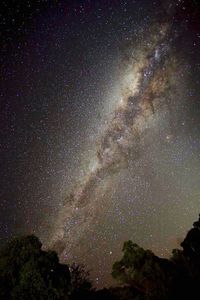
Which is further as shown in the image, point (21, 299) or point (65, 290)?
point (65, 290)

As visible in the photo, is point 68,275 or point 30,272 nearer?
point 30,272

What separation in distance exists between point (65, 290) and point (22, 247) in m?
4.56

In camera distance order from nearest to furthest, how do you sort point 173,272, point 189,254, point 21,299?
point 21,299, point 173,272, point 189,254

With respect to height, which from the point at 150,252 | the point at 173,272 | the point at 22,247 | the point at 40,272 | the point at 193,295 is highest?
the point at 22,247

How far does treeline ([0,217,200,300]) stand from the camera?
2252cm

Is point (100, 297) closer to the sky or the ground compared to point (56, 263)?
closer to the ground

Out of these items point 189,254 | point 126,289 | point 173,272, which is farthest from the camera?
point 189,254

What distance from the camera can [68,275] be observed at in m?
25.9

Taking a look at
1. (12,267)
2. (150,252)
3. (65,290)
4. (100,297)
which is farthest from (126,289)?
(12,267)

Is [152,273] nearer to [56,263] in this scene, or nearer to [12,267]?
[56,263]

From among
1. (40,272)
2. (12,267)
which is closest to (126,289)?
(40,272)

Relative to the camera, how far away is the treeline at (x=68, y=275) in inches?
886

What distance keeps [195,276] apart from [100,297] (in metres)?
9.48

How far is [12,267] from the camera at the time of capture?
2347cm
